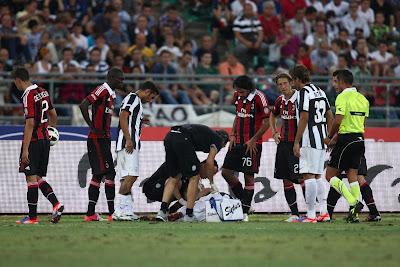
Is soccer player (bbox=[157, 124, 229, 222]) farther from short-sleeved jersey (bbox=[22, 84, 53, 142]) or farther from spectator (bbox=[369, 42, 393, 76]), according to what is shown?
spectator (bbox=[369, 42, 393, 76])

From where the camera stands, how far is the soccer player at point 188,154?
52.9 ft

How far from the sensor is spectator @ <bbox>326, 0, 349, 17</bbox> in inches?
1087

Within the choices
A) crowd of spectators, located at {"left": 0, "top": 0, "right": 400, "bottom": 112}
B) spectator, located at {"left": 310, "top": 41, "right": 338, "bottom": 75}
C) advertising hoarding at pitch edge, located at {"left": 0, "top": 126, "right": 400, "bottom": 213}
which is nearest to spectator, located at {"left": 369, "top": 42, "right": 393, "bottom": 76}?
crowd of spectators, located at {"left": 0, "top": 0, "right": 400, "bottom": 112}

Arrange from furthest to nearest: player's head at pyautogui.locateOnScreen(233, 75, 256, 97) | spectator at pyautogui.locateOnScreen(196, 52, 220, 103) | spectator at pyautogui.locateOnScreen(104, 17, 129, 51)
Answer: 1. spectator at pyautogui.locateOnScreen(104, 17, 129, 51)
2. spectator at pyautogui.locateOnScreen(196, 52, 220, 103)
3. player's head at pyautogui.locateOnScreen(233, 75, 256, 97)

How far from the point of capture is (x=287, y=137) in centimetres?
1636

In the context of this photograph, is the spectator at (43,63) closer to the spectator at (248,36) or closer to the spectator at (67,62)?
the spectator at (67,62)

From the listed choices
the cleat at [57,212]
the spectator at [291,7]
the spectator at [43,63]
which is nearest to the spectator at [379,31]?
the spectator at [291,7]

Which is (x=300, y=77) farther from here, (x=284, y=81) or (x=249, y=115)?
(x=249, y=115)

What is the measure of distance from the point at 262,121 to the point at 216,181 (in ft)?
8.38

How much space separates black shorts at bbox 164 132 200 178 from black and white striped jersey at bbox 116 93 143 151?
1.56 ft

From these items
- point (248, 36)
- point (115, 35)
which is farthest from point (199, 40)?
point (115, 35)

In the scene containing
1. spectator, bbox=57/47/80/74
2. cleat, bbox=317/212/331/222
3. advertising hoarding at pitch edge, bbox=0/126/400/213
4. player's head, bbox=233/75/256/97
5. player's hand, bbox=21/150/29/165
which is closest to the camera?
player's hand, bbox=21/150/29/165

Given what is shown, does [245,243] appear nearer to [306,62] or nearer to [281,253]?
[281,253]

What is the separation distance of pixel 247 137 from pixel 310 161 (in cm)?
152
